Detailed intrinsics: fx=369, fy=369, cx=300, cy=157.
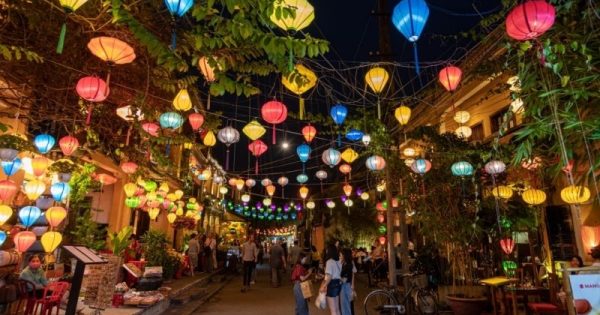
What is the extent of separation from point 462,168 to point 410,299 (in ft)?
12.5

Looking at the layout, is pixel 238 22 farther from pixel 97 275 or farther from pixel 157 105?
pixel 157 105

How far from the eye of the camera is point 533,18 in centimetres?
466

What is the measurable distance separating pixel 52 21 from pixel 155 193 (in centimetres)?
970

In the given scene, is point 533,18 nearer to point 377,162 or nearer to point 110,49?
point 110,49

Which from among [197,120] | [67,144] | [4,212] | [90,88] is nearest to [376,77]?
[197,120]

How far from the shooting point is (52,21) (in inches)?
279

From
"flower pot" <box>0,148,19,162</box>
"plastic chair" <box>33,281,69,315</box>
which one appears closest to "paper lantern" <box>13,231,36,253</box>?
"plastic chair" <box>33,281,69,315</box>

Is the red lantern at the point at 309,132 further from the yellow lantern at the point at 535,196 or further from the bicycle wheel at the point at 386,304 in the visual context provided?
the yellow lantern at the point at 535,196

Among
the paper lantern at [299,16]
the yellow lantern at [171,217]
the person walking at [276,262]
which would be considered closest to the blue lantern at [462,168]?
the paper lantern at [299,16]

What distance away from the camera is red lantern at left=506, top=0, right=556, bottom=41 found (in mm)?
4641

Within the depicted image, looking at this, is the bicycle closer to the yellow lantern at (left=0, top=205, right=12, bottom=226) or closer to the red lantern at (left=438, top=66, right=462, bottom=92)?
the red lantern at (left=438, top=66, right=462, bottom=92)

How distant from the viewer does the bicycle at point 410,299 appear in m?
9.47

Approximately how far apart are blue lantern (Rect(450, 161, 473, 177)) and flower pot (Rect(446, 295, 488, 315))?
323cm

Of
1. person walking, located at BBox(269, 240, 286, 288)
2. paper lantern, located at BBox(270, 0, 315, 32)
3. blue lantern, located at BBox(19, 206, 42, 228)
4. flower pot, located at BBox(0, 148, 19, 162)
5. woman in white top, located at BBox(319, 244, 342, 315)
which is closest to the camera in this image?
paper lantern, located at BBox(270, 0, 315, 32)
